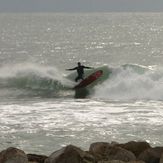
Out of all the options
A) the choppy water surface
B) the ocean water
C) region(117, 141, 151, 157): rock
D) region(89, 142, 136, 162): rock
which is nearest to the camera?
region(89, 142, 136, 162): rock

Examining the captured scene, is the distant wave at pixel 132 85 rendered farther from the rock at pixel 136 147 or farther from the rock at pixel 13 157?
the rock at pixel 13 157

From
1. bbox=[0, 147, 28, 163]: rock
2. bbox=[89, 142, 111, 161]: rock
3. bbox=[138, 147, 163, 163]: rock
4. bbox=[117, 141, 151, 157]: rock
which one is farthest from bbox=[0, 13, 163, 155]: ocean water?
bbox=[138, 147, 163, 163]: rock

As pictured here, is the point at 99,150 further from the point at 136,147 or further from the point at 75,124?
the point at 75,124

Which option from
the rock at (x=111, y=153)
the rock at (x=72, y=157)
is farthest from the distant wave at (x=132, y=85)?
the rock at (x=72, y=157)

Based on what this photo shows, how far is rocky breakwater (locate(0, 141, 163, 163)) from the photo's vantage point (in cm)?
977

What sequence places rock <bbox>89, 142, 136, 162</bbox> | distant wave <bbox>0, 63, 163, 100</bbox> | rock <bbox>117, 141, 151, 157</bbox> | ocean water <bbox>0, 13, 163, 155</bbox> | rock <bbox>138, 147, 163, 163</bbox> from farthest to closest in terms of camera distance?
1. distant wave <bbox>0, 63, 163, 100</bbox>
2. ocean water <bbox>0, 13, 163, 155</bbox>
3. rock <bbox>117, 141, 151, 157</bbox>
4. rock <bbox>138, 147, 163, 163</bbox>
5. rock <bbox>89, 142, 136, 162</bbox>

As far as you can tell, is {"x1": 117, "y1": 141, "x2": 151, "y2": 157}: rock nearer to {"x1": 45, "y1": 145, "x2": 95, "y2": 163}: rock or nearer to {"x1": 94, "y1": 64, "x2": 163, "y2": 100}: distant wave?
{"x1": 45, "y1": 145, "x2": 95, "y2": 163}: rock

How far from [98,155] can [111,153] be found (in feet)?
1.00

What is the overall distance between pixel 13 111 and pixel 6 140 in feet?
15.2

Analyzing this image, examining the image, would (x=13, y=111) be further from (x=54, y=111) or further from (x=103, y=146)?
(x=103, y=146)

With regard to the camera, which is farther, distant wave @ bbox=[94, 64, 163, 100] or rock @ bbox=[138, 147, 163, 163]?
distant wave @ bbox=[94, 64, 163, 100]

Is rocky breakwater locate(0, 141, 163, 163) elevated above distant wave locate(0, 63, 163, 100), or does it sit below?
below

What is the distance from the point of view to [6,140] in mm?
14250

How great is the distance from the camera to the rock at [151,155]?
405 inches
